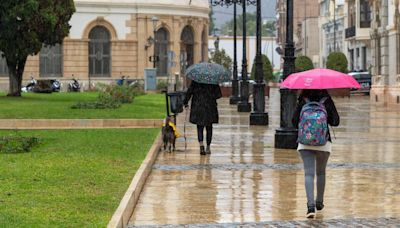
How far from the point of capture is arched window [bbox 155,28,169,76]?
7650 centimetres

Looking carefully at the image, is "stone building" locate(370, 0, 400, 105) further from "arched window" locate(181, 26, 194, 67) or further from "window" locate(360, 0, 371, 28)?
"arched window" locate(181, 26, 194, 67)

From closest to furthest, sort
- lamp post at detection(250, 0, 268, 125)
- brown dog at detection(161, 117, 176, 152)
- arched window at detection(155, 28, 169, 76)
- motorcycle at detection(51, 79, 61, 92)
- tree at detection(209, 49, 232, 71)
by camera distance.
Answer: brown dog at detection(161, 117, 176, 152) < lamp post at detection(250, 0, 268, 125) < motorcycle at detection(51, 79, 61, 92) < arched window at detection(155, 28, 169, 76) < tree at detection(209, 49, 232, 71)

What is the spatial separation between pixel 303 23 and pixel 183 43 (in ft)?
166

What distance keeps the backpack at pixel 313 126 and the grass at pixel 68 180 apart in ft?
7.57

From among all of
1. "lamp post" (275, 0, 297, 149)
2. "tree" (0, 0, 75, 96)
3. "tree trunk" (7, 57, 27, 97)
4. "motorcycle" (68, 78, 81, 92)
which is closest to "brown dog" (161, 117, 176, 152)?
"lamp post" (275, 0, 297, 149)

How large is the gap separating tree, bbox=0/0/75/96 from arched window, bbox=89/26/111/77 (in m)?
34.4

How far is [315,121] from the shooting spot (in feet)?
38.0

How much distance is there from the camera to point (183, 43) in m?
78.6

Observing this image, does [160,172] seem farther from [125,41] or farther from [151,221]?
[125,41]

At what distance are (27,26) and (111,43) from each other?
1430 inches

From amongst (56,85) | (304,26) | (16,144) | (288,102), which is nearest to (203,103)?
(288,102)

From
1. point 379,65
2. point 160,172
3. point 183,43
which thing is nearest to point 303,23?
point 183,43

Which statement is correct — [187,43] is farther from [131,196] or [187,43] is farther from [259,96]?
[131,196]

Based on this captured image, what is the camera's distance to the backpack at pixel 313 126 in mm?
11562
